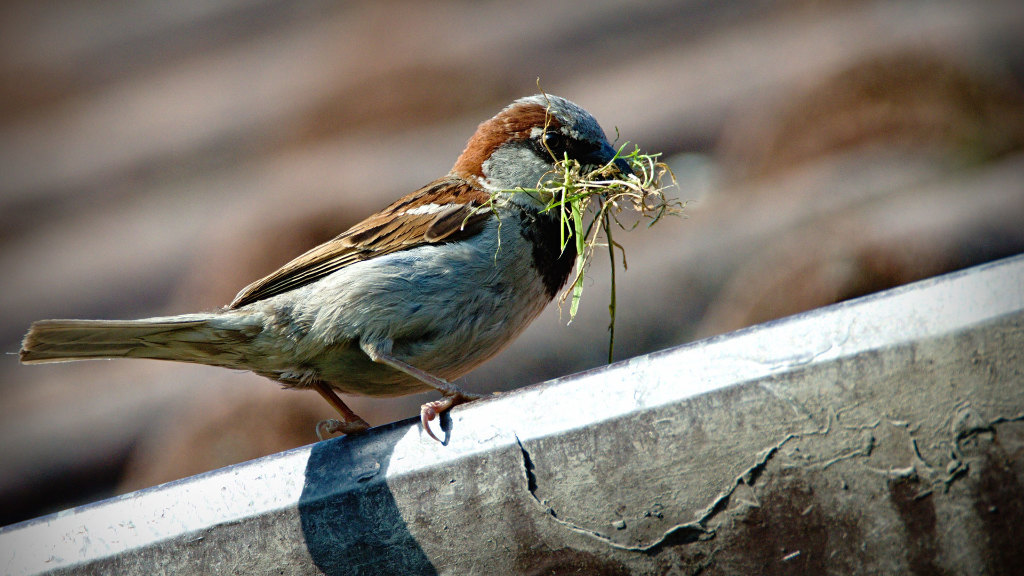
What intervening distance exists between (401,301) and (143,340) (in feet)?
2.09

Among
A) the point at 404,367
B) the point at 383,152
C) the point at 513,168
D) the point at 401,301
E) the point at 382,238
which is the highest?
the point at 383,152

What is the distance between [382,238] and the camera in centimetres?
230

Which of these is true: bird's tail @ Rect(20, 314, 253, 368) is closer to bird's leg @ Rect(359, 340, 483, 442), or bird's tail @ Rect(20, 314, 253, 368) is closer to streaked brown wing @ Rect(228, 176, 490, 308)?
streaked brown wing @ Rect(228, 176, 490, 308)

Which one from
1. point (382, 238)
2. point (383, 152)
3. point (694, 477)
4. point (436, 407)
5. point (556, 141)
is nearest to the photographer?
point (694, 477)

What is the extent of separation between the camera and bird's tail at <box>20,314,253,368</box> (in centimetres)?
188

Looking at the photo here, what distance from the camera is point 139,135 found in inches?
137

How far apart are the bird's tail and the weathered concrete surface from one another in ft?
2.10

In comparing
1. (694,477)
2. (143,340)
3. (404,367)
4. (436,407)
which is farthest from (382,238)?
(694,477)

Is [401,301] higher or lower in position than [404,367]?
higher

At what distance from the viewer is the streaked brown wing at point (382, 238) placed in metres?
2.25

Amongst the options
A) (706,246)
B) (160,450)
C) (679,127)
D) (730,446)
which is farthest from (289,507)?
(679,127)

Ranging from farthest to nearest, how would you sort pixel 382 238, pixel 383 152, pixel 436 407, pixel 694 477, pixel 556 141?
pixel 383 152 → pixel 556 141 → pixel 382 238 → pixel 436 407 → pixel 694 477

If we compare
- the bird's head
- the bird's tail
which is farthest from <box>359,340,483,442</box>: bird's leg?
the bird's head

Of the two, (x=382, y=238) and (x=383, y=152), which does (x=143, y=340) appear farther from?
(x=383, y=152)
